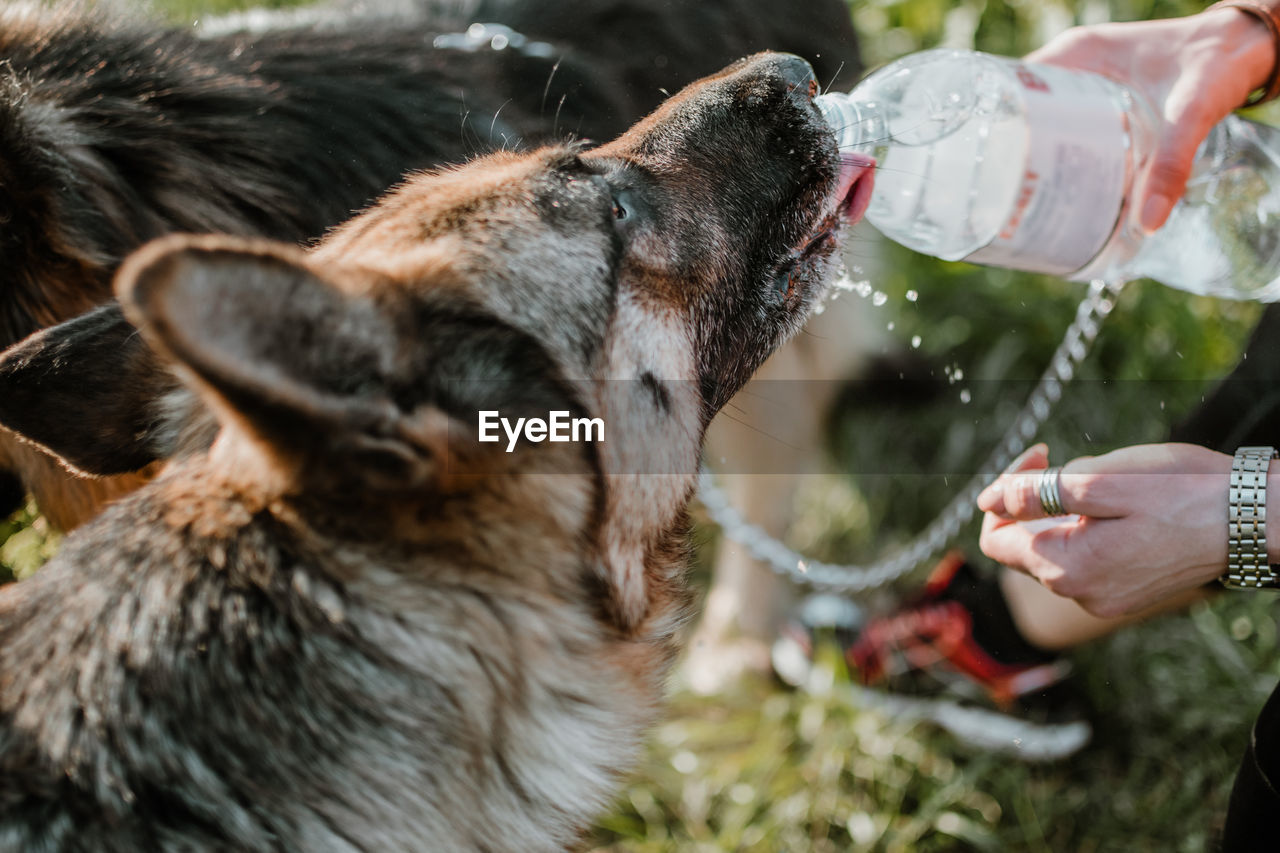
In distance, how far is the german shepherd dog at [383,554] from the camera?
4.20 feet

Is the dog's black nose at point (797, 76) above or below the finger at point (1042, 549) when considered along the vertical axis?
above

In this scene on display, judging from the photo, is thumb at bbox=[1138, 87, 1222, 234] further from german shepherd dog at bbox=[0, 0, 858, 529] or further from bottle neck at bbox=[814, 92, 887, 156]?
german shepherd dog at bbox=[0, 0, 858, 529]

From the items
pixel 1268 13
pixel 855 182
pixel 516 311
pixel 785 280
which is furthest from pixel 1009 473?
pixel 1268 13

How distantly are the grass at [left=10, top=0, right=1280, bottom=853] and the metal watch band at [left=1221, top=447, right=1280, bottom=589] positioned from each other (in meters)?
1.45

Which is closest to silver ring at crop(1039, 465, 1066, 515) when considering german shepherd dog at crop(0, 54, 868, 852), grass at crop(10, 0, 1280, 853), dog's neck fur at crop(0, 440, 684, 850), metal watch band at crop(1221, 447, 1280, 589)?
metal watch band at crop(1221, 447, 1280, 589)

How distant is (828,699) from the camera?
342cm

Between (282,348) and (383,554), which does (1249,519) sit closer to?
(383,554)

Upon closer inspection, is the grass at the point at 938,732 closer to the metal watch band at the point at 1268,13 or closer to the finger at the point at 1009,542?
the finger at the point at 1009,542

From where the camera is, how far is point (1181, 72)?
2.39 m

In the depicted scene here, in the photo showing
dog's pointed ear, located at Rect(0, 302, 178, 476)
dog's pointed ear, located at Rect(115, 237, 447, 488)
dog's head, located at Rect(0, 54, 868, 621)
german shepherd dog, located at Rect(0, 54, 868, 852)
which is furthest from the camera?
dog's pointed ear, located at Rect(0, 302, 178, 476)

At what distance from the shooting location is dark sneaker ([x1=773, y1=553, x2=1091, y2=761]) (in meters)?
3.15

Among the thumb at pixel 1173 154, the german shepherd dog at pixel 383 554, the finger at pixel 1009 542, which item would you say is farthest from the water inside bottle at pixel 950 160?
the german shepherd dog at pixel 383 554

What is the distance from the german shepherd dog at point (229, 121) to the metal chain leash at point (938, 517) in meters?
1.17

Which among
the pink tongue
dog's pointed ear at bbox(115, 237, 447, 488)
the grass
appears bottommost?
the grass
